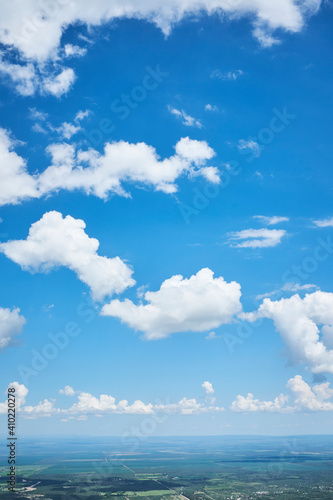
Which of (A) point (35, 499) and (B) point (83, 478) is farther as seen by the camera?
(B) point (83, 478)

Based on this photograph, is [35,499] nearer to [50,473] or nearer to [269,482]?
[50,473]

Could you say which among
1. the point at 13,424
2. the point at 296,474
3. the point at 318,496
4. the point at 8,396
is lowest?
the point at 296,474

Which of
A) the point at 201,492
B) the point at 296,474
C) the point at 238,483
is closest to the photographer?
the point at 201,492

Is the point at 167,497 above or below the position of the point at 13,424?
below

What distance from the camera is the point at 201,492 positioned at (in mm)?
139125

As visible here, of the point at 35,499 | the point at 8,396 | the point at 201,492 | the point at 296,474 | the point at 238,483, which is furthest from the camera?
the point at 296,474

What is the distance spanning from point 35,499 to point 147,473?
316ft

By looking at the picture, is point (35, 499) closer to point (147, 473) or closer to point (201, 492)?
point (201, 492)

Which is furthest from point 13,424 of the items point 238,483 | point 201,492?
point 238,483

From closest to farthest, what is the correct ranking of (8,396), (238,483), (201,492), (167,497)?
(8,396)
(167,497)
(201,492)
(238,483)

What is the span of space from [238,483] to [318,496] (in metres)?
44.4

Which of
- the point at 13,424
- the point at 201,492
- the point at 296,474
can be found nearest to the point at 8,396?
the point at 13,424

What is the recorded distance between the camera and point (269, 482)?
541 ft

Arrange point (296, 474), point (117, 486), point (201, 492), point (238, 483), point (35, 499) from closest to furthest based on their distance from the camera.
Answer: point (35, 499) → point (201, 492) → point (117, 486) → point (238, 483) → point (296, 474)
